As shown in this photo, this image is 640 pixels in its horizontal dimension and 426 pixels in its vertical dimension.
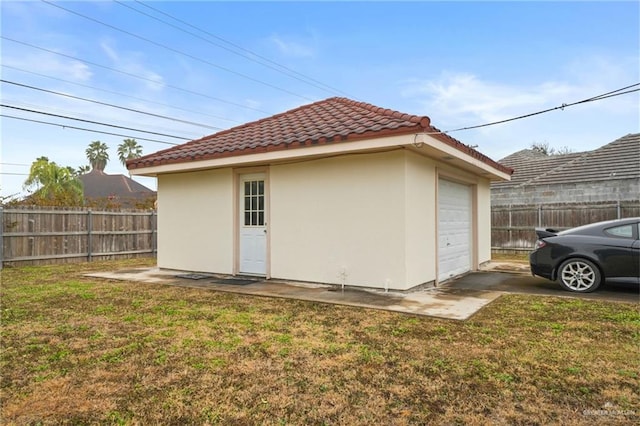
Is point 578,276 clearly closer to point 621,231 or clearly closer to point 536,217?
point 621,231

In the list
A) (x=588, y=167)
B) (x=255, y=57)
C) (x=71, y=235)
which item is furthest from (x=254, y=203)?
(x=588, y=167)

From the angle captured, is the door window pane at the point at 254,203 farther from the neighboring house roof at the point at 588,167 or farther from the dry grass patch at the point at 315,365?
the neighboring house roof at the point at 588,167

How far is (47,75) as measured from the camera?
1333 cm

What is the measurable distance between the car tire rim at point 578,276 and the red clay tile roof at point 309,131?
280 cm

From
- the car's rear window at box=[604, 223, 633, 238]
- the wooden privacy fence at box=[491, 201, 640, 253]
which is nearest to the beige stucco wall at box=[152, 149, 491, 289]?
the car's rear window at box=[604, 223, 633, 238]

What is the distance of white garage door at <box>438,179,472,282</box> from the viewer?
26.6 ft

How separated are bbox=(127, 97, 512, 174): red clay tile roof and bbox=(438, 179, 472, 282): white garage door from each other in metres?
0.94

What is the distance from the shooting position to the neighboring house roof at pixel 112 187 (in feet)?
110

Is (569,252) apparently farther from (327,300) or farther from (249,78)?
(249,78)

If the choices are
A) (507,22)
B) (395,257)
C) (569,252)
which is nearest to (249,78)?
(507,22)

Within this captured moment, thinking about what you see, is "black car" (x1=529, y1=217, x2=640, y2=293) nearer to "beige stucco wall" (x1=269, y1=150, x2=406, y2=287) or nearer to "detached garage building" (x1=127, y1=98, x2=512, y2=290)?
"detached garage building" (x1=127, y1=98, x2=512, y2=290)

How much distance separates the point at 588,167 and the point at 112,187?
35.4m

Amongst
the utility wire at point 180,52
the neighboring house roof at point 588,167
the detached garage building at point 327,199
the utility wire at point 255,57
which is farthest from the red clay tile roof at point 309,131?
the neighboring house roof at point 588,167

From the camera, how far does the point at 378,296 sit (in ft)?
20.8
